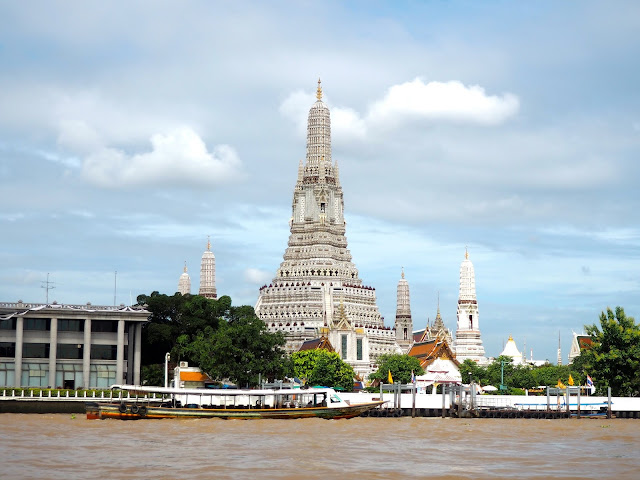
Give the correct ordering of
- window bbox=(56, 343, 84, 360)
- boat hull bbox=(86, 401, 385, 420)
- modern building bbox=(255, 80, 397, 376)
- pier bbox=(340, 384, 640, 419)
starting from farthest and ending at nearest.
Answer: modern building bbox=(255, 80, 397, 376)
window bbox=(56, 343, 84, 360)
pier bbox=(340, 384, 640, 419)
boat hull bbox=(86, 401, 385, 420)

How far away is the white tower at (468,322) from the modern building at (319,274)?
18.9m

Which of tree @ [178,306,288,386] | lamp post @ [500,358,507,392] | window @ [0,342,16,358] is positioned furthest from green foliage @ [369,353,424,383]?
window @ [0,342,16,358]

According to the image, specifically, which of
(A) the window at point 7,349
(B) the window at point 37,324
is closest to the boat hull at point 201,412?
(A) the window at point 7,349

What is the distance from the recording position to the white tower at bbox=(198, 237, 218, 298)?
180250mm

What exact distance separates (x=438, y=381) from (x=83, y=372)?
56604 mm

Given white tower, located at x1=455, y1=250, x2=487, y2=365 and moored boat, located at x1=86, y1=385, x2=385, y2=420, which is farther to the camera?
white tower, located at x1=455, y1=250, x2=487, y2=365

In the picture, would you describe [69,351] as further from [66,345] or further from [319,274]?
[319,274]

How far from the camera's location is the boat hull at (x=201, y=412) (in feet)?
250

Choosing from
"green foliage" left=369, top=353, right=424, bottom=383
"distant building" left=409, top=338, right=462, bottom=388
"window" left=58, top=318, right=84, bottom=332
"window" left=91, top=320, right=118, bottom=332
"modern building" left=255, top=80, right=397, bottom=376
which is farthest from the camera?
"modern building" left=255, top=80, right=397, bottom=376

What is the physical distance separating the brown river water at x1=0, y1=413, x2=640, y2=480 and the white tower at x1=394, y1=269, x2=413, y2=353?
331 ft

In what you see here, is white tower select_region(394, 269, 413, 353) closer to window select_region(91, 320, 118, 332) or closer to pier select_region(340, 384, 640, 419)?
pier select_region(340, 384, 640, 419)

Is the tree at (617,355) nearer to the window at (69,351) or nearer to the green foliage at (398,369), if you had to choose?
the green foliage at (398,369)

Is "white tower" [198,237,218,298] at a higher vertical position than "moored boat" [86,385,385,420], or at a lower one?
higher

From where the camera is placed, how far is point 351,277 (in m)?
162
